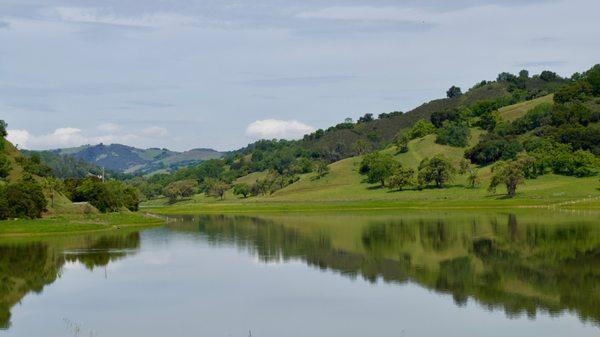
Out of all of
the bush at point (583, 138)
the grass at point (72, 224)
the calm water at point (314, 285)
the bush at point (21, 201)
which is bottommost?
the calm water at point (314, 285)

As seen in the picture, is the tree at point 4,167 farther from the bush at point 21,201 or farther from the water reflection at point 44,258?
the water reflection at point 44,258

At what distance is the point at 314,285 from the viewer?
167ft

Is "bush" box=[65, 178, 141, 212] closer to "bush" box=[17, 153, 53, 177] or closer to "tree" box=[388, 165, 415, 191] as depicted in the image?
"bush" box=[17, 153, 53, 177]

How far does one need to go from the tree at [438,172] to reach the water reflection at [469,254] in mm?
67652

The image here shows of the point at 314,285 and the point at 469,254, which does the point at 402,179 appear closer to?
the point at 469,254

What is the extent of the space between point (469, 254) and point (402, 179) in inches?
4857

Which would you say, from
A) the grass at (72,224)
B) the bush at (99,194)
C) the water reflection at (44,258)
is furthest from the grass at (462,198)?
the water reflection at (44,258)

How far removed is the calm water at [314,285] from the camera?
3753 centimetres

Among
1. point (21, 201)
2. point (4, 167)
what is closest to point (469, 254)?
point (21, 201)

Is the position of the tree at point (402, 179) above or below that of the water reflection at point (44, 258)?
above

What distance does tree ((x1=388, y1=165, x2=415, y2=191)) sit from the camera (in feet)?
615


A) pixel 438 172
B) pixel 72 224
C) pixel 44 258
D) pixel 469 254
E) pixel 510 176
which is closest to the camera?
pixel 469 254

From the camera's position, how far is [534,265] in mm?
56500

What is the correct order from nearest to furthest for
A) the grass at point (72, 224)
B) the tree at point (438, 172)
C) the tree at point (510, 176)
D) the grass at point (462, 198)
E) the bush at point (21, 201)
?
the grass at point (72, 224) < the bush at point (21, 201) < the grass at point (462, 198) < the tree at point (510, 176) < the tree at point (438, 172)
